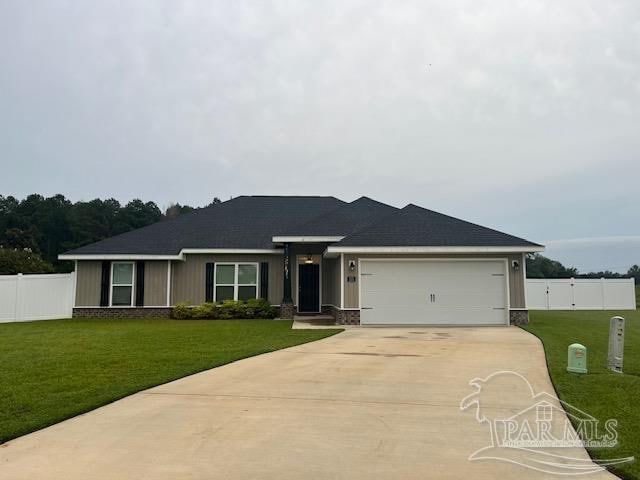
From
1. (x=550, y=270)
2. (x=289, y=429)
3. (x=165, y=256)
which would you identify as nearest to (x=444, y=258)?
(x=165, y=256)

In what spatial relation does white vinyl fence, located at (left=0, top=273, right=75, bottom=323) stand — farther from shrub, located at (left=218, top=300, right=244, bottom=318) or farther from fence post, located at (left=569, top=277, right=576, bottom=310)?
fence post, located at (left=569, top=277, right=576, bottom=310)

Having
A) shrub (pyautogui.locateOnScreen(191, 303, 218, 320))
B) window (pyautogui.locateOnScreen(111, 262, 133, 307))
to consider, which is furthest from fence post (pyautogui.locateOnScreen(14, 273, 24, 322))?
shrub (pyautogui.locateOnScreen(191, 303, 218, 320))

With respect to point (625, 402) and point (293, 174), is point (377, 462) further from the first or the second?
point (293, 174)

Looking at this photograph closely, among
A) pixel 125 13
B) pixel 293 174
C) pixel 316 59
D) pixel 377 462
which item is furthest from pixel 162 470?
pixel 293 174

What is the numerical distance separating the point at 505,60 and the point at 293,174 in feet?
71.5

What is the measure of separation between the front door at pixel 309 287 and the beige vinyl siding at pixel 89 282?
25.0 feet

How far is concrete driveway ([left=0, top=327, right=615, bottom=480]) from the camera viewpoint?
3658mm

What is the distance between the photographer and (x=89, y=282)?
1788 cm

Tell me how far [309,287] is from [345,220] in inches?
119

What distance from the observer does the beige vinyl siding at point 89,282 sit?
17812 millimetres

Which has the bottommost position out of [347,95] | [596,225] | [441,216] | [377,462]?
[377,462]

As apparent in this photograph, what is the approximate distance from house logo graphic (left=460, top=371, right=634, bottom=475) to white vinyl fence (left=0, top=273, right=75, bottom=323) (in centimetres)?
1651

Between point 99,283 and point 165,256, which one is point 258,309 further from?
point 99,283

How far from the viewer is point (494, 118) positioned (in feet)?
59.0
